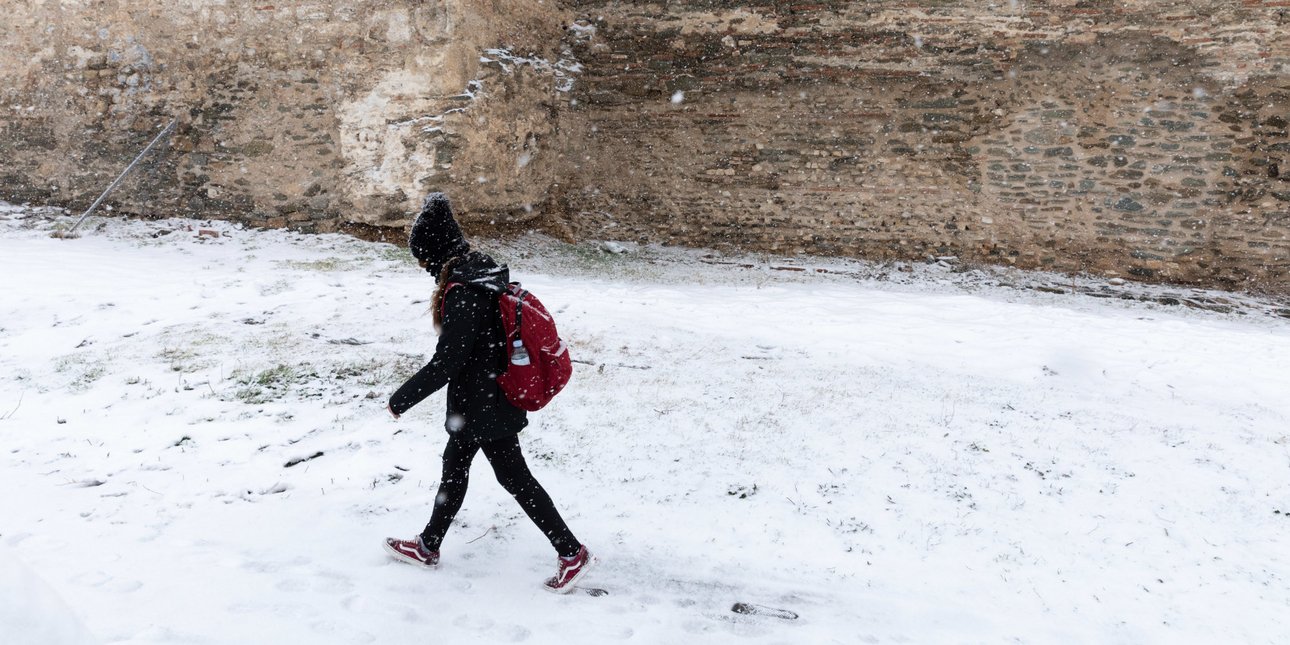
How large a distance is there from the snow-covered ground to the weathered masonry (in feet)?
6.41

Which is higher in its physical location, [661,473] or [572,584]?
[572,584]

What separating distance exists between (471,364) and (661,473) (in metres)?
1.66

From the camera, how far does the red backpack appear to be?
2.71 metres

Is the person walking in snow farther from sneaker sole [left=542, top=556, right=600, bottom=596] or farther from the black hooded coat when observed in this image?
sneaker sole [left=542, top=556, right=600, bottom=596]

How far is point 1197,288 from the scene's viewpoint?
8.45m

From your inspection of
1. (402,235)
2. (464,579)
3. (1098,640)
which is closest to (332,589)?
(464,579)

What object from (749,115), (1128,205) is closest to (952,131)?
(1128,205)

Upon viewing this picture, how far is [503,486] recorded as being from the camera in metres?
2.89

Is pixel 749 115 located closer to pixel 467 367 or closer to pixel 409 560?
pixel 467 367

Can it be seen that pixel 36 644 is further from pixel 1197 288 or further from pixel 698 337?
pixel 1197 288

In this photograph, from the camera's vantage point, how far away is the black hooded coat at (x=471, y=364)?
266 cm

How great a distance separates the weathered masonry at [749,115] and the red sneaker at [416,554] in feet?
20.8

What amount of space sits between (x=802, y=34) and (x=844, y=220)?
94.9 inches

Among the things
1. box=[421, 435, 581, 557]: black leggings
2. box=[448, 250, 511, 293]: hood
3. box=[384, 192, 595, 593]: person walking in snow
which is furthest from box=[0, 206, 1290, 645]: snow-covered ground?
box=[448, 250, 511, 293]: hood
